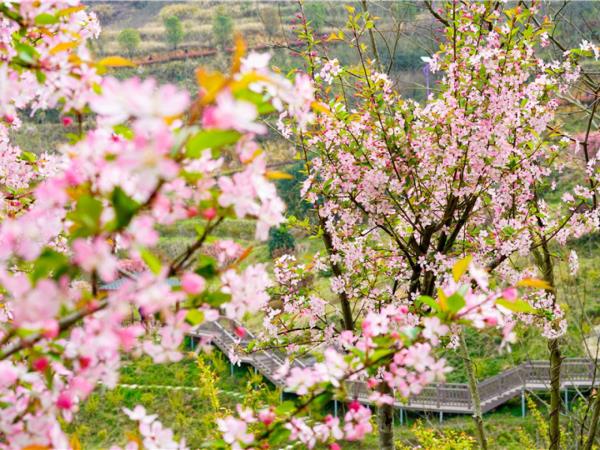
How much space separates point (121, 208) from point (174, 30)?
30766 mm

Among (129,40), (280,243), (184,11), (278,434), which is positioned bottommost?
(278,434)

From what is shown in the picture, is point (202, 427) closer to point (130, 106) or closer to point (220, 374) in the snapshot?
point (220, 374)

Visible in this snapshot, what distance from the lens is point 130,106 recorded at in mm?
590

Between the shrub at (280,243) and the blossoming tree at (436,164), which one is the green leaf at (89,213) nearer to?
the blossoming tree at (436,164)

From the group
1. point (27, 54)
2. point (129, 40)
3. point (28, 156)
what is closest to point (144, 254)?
point (27, 54)

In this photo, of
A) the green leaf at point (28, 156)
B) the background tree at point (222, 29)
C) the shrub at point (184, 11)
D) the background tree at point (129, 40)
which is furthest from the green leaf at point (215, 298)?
the shrub at point (184, 11)

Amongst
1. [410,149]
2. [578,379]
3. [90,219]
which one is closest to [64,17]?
[90,219]

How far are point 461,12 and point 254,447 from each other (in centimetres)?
233

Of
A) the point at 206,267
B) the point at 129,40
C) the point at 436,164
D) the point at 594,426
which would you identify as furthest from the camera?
the point at 129,40

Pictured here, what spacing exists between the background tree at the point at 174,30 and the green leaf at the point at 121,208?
30.0 m

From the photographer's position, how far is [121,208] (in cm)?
67

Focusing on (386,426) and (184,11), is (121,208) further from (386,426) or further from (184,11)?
(184,11)

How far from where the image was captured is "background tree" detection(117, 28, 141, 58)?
89.1ft

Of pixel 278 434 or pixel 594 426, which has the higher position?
pixel 278 434
